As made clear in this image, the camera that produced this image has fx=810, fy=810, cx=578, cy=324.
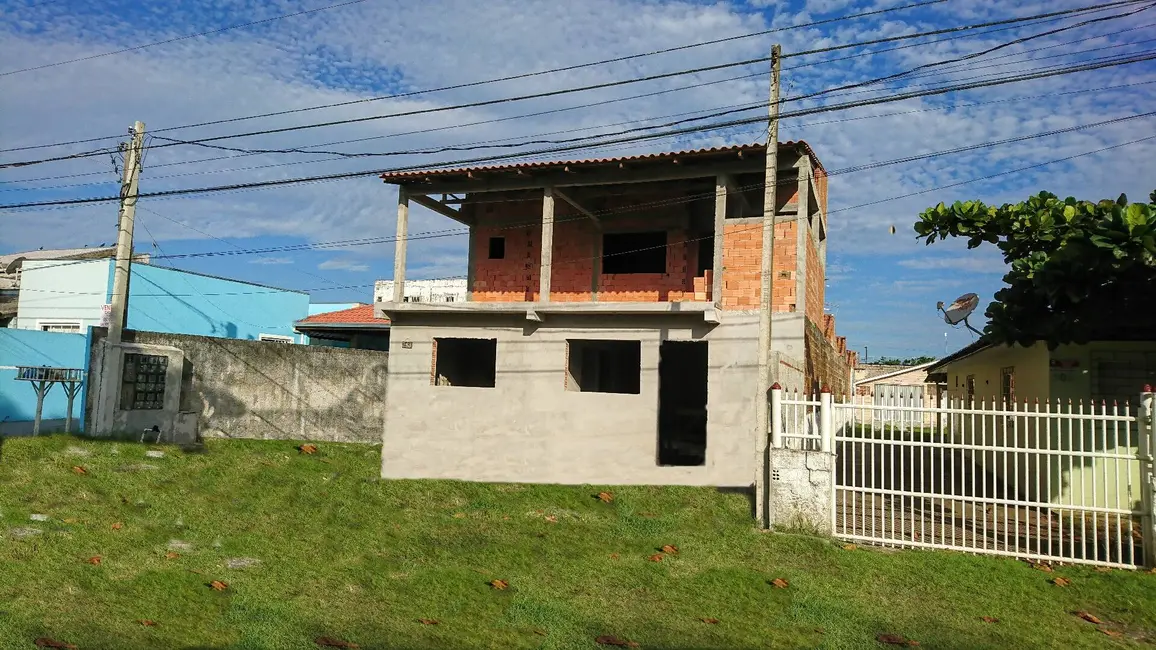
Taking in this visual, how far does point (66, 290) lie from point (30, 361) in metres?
10.6

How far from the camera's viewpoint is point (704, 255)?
1596 centimetres

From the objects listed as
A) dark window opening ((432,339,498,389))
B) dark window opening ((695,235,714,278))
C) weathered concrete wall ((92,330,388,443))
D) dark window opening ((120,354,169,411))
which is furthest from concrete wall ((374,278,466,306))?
dark window opening ((695,235,714,278))

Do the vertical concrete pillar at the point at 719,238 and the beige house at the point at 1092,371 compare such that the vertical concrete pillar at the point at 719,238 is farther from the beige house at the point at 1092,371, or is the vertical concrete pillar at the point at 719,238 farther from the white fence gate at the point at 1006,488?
the beige house at the point at 1092,371

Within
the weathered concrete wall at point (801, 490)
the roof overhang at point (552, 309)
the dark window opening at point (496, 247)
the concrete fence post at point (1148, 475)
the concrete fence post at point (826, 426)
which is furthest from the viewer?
the dark window opening at point (496, 247)

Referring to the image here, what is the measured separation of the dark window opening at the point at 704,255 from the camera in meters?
15.9

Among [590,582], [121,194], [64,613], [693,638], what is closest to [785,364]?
[590,582]

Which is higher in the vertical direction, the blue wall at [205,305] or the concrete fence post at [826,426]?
the blue wall at [205,305]

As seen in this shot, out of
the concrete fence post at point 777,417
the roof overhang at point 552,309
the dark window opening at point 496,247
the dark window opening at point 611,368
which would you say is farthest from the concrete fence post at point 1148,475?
the dark window opening at point 496,247

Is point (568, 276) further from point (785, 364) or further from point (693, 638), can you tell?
point (693, 638)

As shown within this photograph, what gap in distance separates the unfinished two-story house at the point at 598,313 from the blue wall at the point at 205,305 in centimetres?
1601

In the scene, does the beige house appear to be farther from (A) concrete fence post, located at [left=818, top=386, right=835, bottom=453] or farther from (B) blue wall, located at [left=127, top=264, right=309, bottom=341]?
(B) blue wall, located at [left=127, top=264, right=309, bottom=341]

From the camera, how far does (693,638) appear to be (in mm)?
7047

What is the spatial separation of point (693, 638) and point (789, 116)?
6600mm

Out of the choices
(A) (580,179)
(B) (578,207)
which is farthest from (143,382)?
(A) (580,179)
